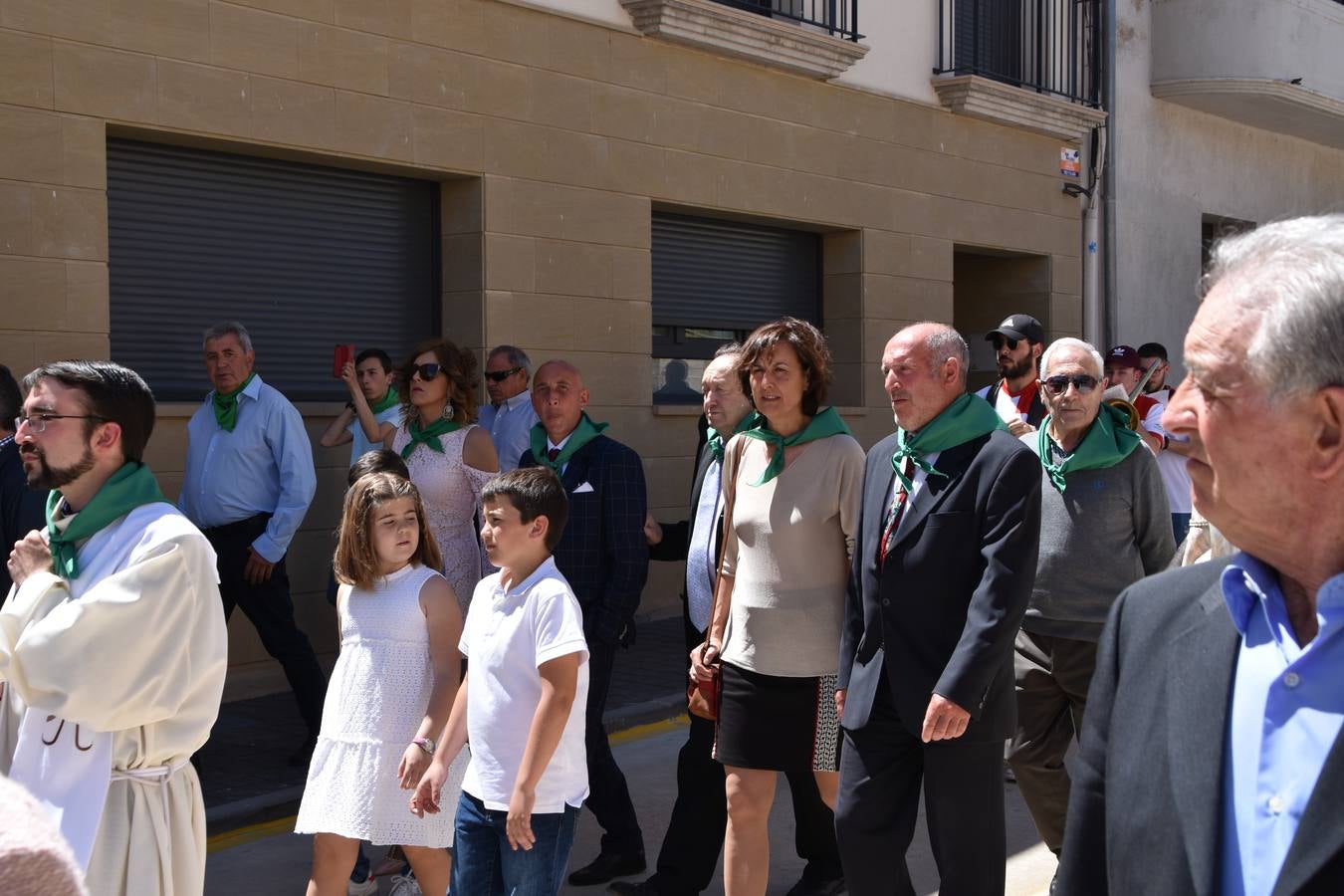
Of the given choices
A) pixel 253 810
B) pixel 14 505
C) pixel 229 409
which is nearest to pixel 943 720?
pixel 14 505

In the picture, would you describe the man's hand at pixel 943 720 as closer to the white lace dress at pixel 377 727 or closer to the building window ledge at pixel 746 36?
the white lace dress at pixel 377 727

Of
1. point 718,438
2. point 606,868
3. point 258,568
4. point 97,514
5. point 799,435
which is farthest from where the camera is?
point 258,568

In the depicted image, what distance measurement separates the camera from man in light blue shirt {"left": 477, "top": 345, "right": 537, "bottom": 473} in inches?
316

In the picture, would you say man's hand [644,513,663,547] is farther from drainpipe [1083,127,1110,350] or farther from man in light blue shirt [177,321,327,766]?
drainpipe [1083,127,1110,350]

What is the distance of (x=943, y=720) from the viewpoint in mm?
4062

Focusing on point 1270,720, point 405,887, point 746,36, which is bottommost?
point 405,887

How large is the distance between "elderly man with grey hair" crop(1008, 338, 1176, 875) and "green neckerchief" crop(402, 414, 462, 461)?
2585mm

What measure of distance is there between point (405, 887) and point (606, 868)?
31.2 inches

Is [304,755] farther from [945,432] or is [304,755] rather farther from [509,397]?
[945,432]

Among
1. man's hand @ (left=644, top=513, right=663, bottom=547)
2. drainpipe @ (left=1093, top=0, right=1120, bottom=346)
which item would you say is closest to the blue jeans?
man's hand @ (left=644, top=513, right=663, bottom=547)

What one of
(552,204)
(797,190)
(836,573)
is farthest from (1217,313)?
(797,190)

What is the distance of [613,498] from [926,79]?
8.68 metres

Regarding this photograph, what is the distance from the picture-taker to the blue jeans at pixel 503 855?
159 inches

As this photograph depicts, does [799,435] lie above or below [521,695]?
above
